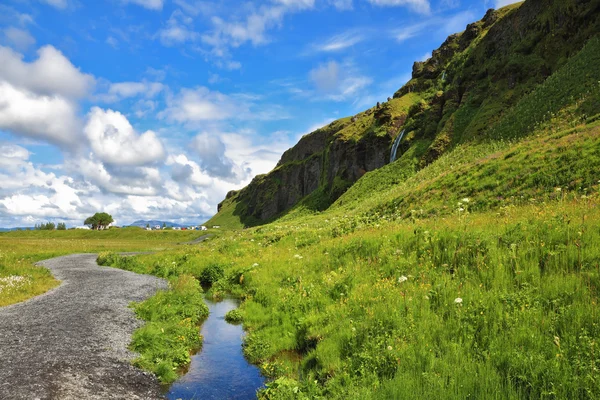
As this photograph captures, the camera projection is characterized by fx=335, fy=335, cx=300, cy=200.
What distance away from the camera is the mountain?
123 ft

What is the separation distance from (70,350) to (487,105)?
68.3 metres

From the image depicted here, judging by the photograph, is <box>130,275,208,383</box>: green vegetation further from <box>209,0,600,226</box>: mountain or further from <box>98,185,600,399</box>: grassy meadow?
<box>209,0,600,226</box>: mountain

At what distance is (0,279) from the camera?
21.6 meters

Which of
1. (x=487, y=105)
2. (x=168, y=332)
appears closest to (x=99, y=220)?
(x=487, y=105)

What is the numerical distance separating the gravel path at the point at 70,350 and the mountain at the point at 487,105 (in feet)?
75.2

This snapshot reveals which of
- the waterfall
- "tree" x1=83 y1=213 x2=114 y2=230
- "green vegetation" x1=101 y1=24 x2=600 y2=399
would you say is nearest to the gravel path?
"green vegetation" x1=101 y1=24 x2=600 y2=399

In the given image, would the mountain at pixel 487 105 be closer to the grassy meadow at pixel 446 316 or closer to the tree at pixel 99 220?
the grassy meadow at pixel 446 316

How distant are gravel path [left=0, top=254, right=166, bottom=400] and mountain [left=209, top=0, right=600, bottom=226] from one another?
→ 2292cm

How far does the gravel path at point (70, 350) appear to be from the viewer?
27.3 feet

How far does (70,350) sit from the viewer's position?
34.8 ft

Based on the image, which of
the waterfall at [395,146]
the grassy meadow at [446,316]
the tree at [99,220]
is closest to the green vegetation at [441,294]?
the grassy meadow at [446,316]

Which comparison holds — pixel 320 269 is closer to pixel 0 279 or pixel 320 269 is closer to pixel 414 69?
pixel 0 279

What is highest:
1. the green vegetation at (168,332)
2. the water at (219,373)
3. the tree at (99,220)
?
the tree at (99,220)

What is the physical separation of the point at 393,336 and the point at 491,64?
78.6m
